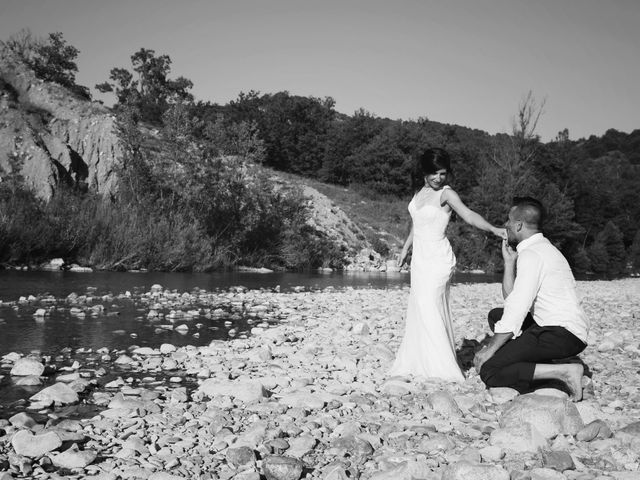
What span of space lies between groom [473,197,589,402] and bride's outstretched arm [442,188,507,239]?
0.18 m

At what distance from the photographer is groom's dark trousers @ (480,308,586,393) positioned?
513 centimetres

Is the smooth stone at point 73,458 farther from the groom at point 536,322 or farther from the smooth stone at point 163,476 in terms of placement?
the groom at point 536,322

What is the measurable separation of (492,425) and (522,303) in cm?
130

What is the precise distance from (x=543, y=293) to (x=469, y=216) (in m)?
1.05

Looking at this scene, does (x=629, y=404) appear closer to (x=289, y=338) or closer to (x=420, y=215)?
(x=420, y=215)

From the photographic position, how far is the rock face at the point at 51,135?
24875 millimetres

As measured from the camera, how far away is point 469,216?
556 cm

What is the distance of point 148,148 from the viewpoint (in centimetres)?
2688

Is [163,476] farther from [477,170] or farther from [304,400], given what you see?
[477,170]

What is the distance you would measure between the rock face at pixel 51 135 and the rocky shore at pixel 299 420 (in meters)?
20.0

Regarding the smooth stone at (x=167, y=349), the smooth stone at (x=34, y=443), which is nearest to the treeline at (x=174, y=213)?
the smooth stone at (x=167, y=349)

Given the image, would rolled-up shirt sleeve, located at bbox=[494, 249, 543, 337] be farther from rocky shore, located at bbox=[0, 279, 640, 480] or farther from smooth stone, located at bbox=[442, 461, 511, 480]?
smooth stone, located at bbox=[442, 461, 511, 480]

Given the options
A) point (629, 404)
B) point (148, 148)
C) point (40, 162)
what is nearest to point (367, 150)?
point (148, 148)

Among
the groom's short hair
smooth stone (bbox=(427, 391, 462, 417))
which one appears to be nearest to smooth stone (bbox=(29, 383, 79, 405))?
smooth stone (bbox=(427, 391, 462, 417))
